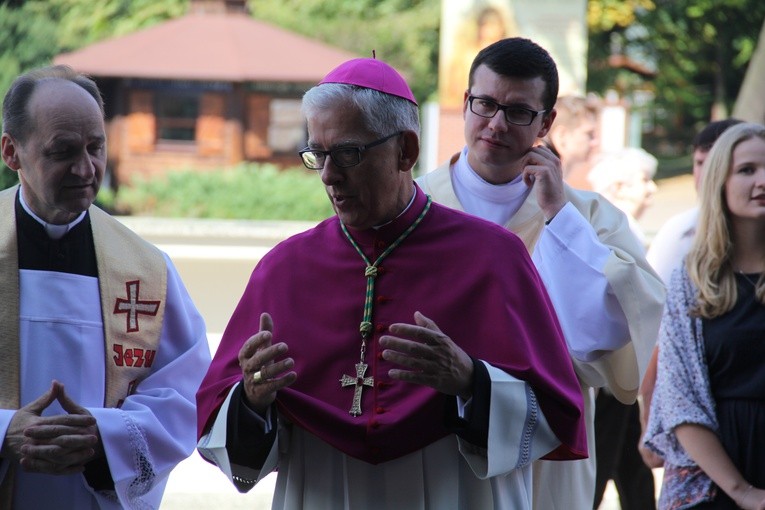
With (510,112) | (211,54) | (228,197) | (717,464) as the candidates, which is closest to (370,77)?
(510,112)

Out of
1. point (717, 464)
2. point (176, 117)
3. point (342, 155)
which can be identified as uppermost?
point (342, 155)

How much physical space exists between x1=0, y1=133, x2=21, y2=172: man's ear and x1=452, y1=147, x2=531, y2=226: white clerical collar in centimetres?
143

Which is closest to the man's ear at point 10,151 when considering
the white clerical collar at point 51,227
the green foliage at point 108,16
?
the white clerical collar at point 51,227

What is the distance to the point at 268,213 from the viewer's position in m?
25.0

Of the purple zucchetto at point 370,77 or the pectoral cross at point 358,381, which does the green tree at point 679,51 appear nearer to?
the purple zucchetto at point 370,77

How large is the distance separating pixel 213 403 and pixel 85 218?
936mm

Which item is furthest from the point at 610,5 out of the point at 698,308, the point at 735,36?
the point at 698,308

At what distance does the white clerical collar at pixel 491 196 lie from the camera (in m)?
3.94

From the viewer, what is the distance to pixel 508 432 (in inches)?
115

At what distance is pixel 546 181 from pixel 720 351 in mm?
993

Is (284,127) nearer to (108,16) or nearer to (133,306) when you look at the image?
(108,16)

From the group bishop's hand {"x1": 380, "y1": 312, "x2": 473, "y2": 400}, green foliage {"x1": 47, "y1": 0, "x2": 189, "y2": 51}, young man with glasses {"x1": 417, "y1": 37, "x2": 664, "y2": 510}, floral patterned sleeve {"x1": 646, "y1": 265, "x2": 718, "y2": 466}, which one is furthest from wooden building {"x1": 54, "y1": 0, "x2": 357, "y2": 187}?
bishop's hand {"x1": 380, "y1": 312, "x2": 473, "y2": 400}

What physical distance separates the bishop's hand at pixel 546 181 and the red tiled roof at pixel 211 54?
2408 cm

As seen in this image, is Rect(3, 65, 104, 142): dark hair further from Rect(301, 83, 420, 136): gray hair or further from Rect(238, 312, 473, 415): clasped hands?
Rect(238, 312, 473, 415): clasped hands
